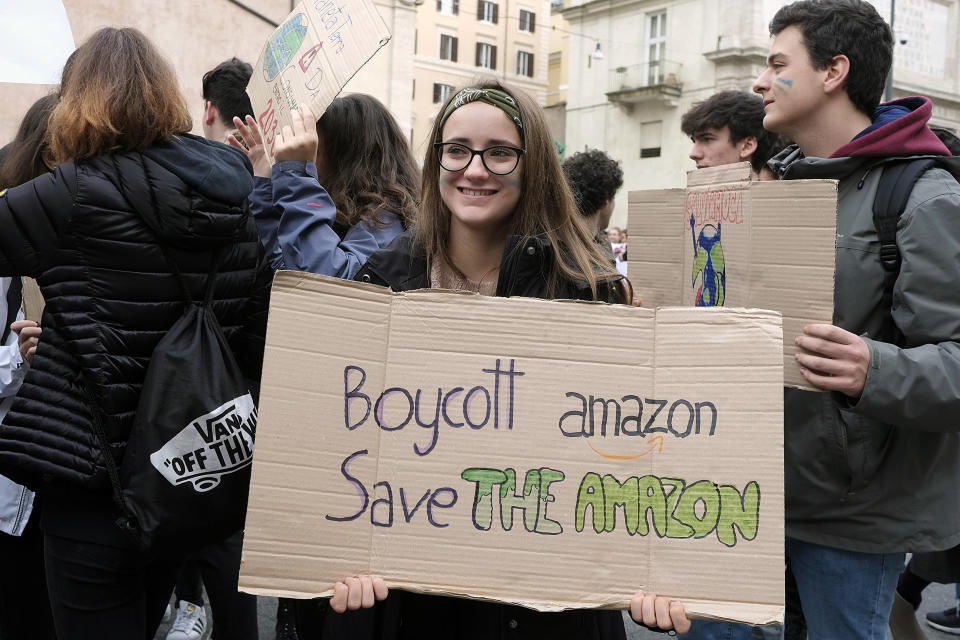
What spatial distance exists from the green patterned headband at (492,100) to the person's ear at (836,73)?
0.81m

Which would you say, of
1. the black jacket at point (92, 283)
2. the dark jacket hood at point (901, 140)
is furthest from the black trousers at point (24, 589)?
the dark jacket hood at point (901, 140)

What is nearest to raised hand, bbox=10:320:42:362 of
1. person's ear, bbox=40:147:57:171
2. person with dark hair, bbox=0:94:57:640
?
person with dark hair, bbox=0:94:57:640

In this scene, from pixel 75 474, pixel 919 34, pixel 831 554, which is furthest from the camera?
pixel 919 34

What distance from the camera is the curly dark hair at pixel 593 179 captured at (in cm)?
510

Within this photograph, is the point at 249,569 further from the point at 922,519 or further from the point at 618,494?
the point at 922,519

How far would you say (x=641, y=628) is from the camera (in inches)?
164

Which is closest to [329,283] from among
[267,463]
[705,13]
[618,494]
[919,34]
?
[267,463]

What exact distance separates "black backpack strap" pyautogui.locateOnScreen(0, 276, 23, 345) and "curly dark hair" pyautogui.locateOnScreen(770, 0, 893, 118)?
8.07 ft

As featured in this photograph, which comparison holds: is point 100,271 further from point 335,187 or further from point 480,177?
point 335,187

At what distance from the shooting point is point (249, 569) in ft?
5.22

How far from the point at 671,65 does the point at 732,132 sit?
1089 inches

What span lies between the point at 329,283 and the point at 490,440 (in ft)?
1.37

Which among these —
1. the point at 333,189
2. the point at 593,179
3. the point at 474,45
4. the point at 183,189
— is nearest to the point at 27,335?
the point at 183,189

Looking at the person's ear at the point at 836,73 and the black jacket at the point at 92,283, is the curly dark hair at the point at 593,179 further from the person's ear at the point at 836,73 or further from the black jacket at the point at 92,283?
the black jacket at the point at 92,283
